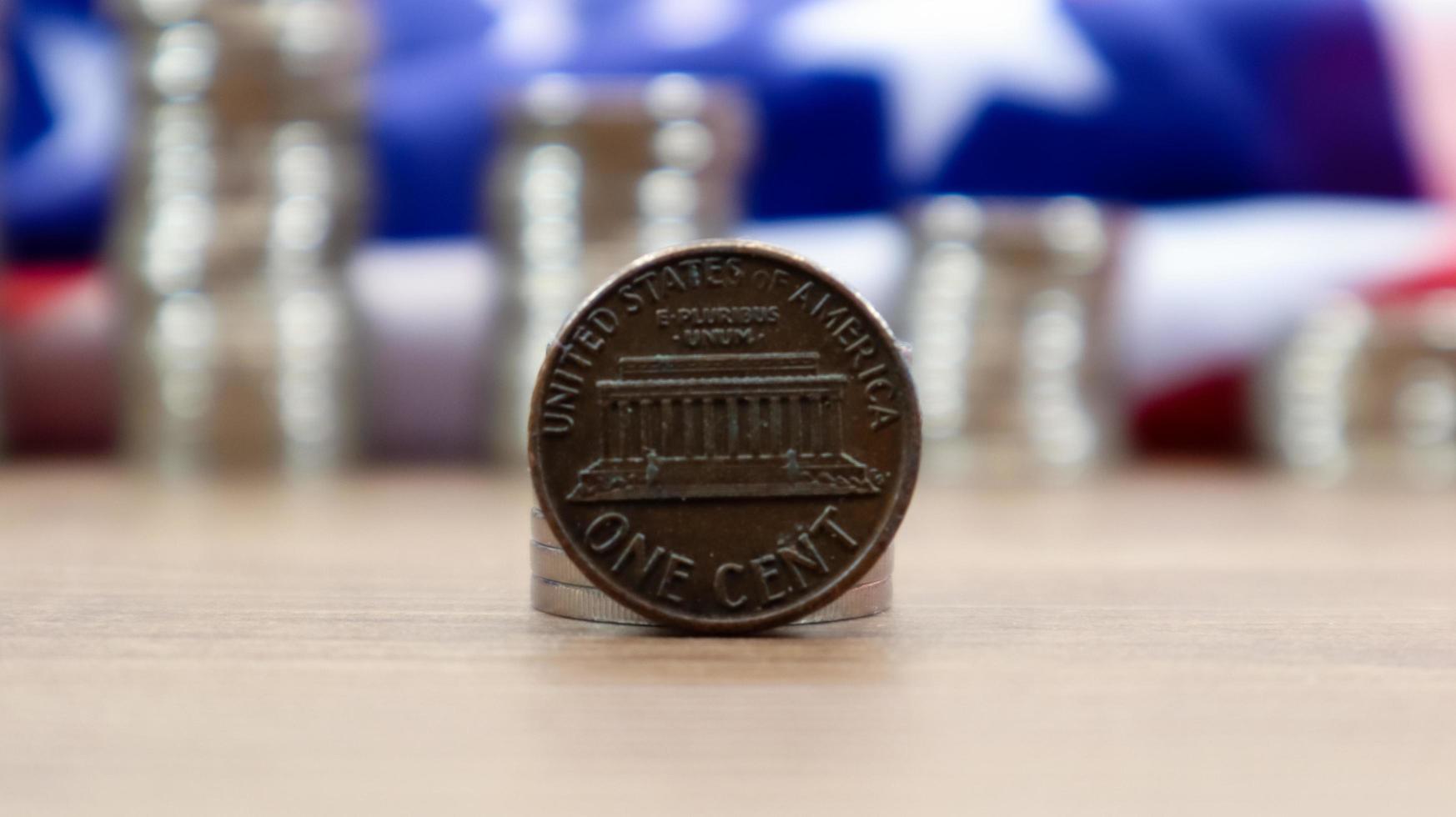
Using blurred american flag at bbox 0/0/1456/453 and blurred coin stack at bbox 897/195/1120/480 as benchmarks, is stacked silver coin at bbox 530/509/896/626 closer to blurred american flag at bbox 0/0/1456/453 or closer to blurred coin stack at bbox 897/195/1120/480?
blurred coin stack at bbox 897/195/1120/480

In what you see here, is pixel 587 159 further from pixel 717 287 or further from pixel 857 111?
pixel 717 287

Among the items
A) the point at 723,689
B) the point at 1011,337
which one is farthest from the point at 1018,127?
the point at 723,689

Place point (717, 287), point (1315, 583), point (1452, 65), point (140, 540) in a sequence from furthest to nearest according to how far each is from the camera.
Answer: point (1452, 65) < point (140, 540) < point (1315, 583) < point (717, 287)

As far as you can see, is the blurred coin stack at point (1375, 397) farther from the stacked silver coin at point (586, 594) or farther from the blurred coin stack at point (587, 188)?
the stacked silver coin at point (586, 594)

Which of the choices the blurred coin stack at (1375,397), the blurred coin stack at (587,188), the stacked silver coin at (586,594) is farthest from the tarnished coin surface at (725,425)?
the blurred coin stack at (1375,397)

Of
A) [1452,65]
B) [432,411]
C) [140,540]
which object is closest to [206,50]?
[432,411]

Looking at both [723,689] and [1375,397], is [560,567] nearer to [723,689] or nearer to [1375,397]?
[723,689]

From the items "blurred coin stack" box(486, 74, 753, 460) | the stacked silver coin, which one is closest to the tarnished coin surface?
the stacked silver coin
